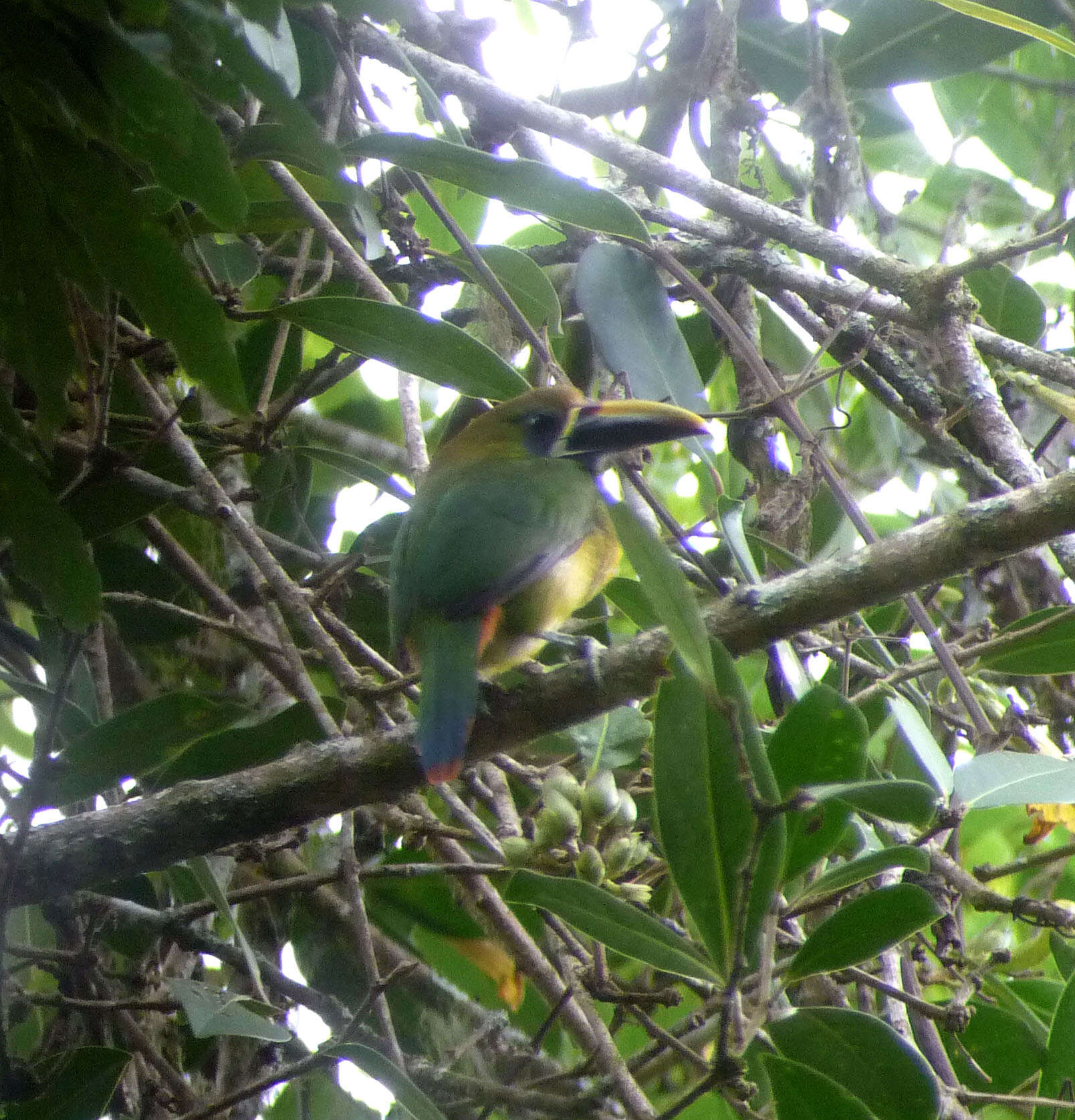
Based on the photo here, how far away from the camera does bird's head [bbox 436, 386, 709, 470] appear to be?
251 centimetres

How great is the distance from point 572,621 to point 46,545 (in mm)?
1309

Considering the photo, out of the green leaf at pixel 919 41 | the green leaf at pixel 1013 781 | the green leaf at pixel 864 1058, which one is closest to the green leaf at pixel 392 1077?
the green leaf at pixel 864 1058

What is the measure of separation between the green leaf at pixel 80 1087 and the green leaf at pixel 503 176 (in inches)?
65.1

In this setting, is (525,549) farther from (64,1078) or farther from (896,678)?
(64,1078)

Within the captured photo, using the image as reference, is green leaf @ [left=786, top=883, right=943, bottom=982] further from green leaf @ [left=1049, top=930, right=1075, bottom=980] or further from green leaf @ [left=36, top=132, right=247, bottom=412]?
green leaf @ [left=36, top=132, right=247, bottom=412]

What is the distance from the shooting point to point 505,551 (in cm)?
243

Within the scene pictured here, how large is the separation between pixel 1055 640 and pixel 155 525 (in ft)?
6.04

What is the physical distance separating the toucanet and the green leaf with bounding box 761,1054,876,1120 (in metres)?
0.76

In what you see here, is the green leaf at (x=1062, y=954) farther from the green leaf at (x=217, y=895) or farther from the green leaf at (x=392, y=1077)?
the green leaf at (x=217, y=895)

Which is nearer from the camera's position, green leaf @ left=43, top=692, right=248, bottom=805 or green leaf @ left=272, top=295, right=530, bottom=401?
green leaf @ left=272, top=295, right=530, bottom=401

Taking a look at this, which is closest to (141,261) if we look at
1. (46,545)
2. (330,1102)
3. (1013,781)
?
(46,545)

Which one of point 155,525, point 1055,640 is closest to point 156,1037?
point 155,525

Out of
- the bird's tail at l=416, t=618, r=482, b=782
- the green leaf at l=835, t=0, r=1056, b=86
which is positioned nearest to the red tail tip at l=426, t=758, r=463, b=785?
the bird's tail at l=416, t=618, r=482, b=782

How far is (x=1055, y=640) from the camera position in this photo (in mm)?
2197
